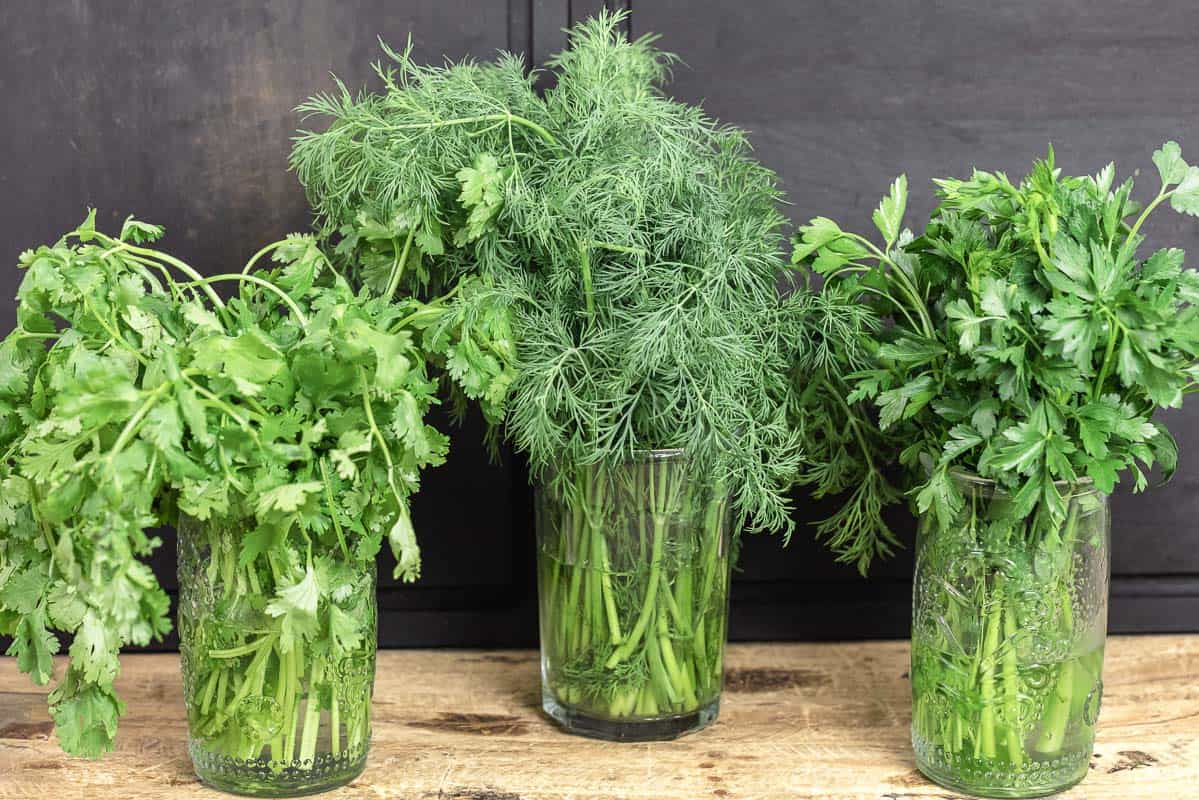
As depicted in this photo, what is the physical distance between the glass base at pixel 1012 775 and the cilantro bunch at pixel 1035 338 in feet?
0.62

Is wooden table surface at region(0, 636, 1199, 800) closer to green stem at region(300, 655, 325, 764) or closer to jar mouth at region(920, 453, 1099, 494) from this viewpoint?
green stem at region(300, 655, 325, 764)

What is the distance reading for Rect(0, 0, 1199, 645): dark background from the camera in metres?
1.16

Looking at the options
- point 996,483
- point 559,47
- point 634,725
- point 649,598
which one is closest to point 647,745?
point 634,725

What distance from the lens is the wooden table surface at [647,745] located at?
0.96m

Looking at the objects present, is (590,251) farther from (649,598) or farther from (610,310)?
(649,598)

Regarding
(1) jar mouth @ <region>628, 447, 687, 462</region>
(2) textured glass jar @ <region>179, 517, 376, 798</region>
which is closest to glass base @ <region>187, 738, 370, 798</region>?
(2) textured glass jar @ <region>179, 517, 376, 798</region>

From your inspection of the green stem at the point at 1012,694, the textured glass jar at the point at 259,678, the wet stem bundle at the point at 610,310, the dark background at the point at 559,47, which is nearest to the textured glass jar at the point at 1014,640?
the green stem at the point at 1012,694

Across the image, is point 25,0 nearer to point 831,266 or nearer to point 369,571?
point 369,571

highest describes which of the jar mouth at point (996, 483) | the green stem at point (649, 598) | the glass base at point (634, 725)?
the jar mouth at point (996, 483)

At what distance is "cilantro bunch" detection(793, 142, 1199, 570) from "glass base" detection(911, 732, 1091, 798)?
0.19m

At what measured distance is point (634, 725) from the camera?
1031mm

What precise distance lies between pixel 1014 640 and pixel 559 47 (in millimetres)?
671

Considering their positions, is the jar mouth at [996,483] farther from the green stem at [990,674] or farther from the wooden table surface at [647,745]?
the wooden table surface at [647,745]

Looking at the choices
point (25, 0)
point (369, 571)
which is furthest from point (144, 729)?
point (25, 0)
